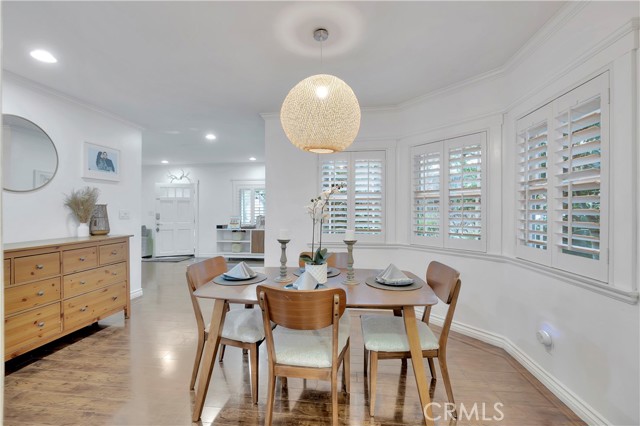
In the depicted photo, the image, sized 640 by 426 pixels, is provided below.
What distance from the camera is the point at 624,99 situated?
1.64m

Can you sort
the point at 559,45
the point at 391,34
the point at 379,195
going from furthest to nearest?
the point at 379,195 < the point at 391,34 < the point at 559,45

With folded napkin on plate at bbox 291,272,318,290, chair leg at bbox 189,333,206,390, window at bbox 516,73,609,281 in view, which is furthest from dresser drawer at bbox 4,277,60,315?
window at bbox 516,73,609,281

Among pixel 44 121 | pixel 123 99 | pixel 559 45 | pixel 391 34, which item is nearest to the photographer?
pixel 559 45

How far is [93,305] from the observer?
10.3 ft

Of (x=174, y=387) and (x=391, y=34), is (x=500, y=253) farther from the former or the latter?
(x=174, y=387)

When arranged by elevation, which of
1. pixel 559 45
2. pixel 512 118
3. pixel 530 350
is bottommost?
pixel 530 350

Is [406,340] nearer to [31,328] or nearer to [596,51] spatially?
[596,51]

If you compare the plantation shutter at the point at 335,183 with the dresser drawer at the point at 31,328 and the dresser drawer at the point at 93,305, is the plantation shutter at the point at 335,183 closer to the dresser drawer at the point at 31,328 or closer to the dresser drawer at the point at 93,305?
the dresser drawer at the point at 93,305

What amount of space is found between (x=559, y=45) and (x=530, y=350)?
2.18 meters

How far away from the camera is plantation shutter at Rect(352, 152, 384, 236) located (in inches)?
148

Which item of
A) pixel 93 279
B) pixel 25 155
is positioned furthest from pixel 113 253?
pixel 25 155

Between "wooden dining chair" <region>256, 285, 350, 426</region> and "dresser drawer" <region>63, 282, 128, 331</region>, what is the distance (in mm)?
2191

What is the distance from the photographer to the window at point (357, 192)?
148 inches

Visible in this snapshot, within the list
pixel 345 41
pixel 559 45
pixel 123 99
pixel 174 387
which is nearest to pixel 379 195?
pixel 345 41
